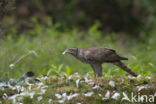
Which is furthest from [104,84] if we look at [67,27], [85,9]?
[85,9]

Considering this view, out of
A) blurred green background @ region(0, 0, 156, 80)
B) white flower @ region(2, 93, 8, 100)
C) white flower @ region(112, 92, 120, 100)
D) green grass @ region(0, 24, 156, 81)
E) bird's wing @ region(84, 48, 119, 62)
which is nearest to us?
white flower @ region(112, 92, 120, 100)

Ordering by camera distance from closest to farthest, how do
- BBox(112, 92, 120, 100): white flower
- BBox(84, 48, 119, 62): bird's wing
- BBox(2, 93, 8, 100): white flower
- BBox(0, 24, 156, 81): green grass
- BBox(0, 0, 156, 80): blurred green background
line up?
1. BBox(112, 92, 120, 100): white flower
2. BBox(2, 93, 8, 100): white flower
3. BBox(84, 48, 119, 62): bird's wing
4. BBox(0, 24, 156, 81): green grass
5. BBox(0, 0, 156, 80): blurred green background

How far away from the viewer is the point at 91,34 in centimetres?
1201

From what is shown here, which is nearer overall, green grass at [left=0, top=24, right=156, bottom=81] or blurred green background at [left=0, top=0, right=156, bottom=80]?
green grass at [left=0, top=24, right=156, bottom=81]

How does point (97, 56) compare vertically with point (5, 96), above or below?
above

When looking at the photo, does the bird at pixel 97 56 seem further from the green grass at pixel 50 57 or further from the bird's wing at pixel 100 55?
the green grass at pixel 50 57

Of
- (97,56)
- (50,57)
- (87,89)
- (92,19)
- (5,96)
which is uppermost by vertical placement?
(92,19)

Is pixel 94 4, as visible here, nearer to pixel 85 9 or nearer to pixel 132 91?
pixel 85 9

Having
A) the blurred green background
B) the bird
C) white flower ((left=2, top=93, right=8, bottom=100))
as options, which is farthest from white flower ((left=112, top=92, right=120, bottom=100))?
the blurred green background

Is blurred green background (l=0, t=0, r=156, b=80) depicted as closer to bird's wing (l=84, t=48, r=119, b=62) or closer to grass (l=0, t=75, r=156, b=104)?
bird's wing (l=84, t=48, r=119, b=62)

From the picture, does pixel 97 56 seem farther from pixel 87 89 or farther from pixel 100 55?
pixel 87 89

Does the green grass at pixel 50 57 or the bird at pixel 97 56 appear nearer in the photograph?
the bird at pixel 97 56

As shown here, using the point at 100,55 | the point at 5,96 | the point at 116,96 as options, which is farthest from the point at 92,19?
the point at 116,96

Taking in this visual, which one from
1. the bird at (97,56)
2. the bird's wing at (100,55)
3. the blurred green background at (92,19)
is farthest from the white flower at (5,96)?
the blurred green background at (92,19)
